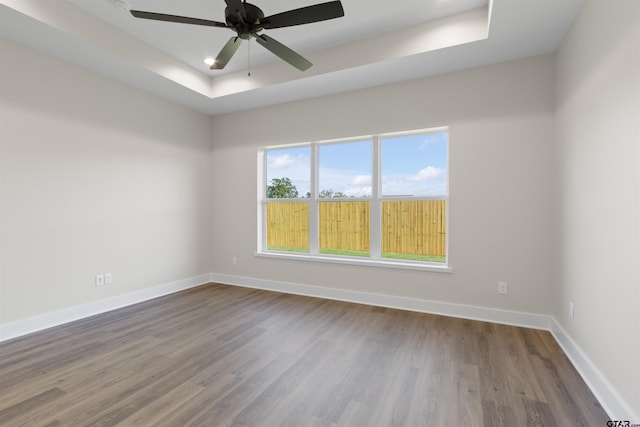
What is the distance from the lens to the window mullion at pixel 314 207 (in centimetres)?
422

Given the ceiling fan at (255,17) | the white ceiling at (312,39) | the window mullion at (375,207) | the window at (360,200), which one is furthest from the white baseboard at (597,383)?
the ceiling fan at (255,17)

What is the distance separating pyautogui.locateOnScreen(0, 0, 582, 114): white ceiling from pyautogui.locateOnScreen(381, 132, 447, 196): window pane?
75 cm

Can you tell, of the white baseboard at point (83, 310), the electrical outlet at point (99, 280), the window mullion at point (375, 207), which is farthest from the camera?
the window mullion at point (375, 207)

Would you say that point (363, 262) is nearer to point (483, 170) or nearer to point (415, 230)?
point (415, 230)

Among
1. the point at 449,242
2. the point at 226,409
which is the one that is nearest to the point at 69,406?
the point at 226,409

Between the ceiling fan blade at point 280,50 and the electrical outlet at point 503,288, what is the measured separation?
2901mm

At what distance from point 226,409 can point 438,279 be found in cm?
256

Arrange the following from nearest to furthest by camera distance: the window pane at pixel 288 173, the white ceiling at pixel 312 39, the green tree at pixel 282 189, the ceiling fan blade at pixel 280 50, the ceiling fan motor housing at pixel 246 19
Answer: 1. the ceiling fan motor housing at pixel 246 19
2. the ceiling fan blade at pixel 280 50
3. the white ceiling at pixel 312 39
4. the window pane at pixel 288 173
5. the green tree at pixel 282 189

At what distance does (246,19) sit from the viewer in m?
2.01

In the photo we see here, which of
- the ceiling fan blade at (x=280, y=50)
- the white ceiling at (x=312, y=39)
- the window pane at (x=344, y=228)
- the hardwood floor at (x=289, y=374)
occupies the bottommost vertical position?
the hardwood floor at (x=289, y=374)

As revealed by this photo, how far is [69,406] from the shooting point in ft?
5.79

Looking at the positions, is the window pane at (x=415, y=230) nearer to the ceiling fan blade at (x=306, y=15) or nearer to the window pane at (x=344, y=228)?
the window pane at (x=344, y=228)

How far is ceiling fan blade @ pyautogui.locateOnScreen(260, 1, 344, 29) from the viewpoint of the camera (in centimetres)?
184

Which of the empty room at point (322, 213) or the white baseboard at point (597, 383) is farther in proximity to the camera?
the empty room at point (322, 213)
